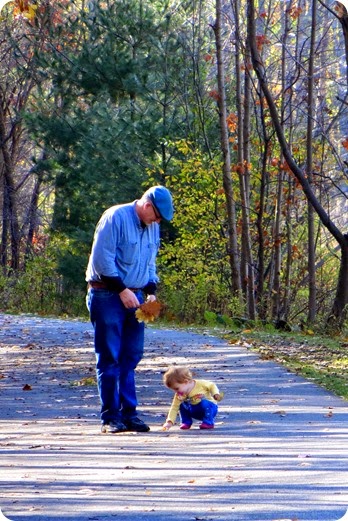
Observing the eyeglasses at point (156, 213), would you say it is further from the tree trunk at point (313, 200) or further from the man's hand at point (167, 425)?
the tree trunk at point (313, 200)

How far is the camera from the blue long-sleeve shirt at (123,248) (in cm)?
865

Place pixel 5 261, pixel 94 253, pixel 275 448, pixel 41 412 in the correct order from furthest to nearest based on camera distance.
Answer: pixel 5 261 < pixel 41 412 < pixel 94 253 < pixel 275 448

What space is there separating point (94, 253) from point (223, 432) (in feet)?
5.61

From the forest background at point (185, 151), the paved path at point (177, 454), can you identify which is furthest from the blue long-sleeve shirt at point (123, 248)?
the forest background at point (185, 151)

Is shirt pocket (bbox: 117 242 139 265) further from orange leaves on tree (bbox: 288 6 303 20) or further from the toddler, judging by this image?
orange leaves on tree (bbox: 288 6 303 20)

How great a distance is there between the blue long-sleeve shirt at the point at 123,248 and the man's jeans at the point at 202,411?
3.39ft

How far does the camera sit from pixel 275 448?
25.7ft

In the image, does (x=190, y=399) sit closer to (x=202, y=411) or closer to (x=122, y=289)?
(x=202, y=411)

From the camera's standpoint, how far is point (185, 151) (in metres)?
30.1

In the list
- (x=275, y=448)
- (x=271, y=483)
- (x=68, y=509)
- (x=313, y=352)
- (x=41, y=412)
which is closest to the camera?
(x=68, y=509)

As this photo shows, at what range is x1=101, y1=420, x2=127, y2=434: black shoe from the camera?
351 inches

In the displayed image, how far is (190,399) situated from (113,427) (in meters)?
0.65

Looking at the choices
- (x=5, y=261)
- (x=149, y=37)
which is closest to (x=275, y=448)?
(x=149, y=37)

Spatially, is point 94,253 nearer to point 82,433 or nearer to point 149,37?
point 82,433
